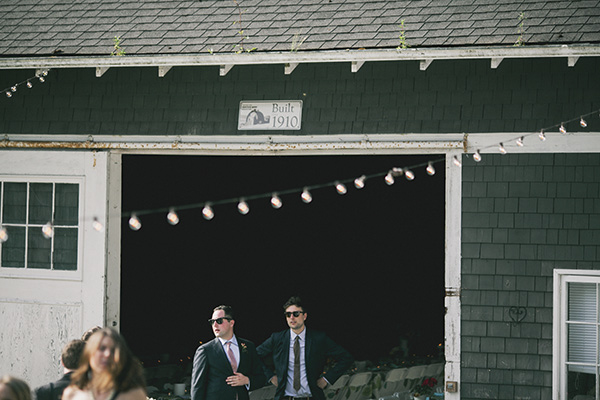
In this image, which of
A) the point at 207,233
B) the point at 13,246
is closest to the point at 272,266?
the point at 207,233

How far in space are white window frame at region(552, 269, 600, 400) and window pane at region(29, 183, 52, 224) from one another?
5564 millimetres

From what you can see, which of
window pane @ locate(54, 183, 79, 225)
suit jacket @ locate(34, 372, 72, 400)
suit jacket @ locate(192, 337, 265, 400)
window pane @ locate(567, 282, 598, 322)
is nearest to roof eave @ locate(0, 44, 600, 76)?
window pane @ locate(54, 183, 79, 225)

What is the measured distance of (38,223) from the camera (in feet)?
33.0

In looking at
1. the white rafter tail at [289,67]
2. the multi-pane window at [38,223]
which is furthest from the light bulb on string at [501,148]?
the multi-pane window at [38,223]

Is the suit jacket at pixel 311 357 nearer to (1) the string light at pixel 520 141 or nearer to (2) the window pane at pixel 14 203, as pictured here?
(1) the string light at pixel 520 141

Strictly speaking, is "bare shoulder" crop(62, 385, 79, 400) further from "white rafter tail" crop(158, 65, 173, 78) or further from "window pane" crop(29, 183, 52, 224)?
"window pane" crop(29, 183, 52, 224)

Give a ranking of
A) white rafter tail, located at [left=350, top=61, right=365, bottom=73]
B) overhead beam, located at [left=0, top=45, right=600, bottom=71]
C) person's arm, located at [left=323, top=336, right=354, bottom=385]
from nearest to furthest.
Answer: overhead beam, located at [left=0, top=45, right=600, bottom=71]
white rafter tail, located at [left=350, top=61, right=365, bottom=73]
person's arm, located at [left=323, top=336, right=354, bottom=385]

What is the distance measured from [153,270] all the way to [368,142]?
502cm

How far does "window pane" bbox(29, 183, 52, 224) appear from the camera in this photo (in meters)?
10.0

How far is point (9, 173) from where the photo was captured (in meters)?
10.1

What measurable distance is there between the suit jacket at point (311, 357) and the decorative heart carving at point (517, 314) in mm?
1671

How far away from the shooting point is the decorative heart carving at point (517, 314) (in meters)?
8.52

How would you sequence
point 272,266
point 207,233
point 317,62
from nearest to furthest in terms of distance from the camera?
point 317,62 < point 207,233 < point 272,266

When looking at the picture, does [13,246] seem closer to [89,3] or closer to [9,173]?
[9,173]
